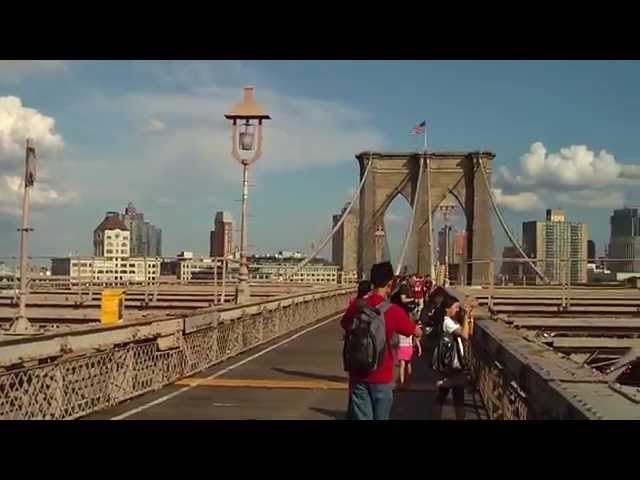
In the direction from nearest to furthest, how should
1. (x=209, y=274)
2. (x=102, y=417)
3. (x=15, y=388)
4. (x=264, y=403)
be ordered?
1. (x=15, y=388)
2. (x=102, y=417)
3. (x=264, y=403)
4. (x=209, y=274)

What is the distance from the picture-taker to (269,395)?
1070cm

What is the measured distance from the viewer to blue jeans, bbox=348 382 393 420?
5.97 metres

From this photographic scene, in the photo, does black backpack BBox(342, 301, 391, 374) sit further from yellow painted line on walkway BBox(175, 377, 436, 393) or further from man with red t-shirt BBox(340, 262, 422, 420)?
yellow painted line on walkway BBox(175, 377, 436, 393)

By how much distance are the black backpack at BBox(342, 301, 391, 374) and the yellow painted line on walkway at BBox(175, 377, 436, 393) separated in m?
5.39

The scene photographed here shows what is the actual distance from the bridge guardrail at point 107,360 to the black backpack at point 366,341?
2.88 meters

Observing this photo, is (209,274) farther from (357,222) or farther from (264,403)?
(357,222)

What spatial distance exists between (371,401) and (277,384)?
19.3 feet

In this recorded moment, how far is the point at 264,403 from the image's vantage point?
32.7 feet

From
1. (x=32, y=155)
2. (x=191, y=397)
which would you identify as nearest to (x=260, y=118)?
(x=32, y=155)

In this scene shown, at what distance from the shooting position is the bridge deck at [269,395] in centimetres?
915

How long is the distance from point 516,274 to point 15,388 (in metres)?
32.5

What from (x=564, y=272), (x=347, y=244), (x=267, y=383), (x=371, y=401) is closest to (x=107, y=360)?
(x=267, y=383)

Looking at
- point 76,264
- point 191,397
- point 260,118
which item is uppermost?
point 260,118

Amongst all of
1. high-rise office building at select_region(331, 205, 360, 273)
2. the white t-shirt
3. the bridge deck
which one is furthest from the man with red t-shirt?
high-rise office building at select_region(331, 205, 360, 273)
